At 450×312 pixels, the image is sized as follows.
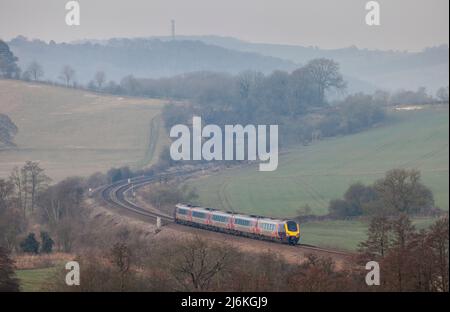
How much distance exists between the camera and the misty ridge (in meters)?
140

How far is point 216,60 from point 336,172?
124 meters

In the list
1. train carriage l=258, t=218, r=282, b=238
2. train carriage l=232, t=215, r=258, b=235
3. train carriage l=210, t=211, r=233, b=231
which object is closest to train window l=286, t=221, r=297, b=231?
train carriage l=258, t=218, r=282, b=238

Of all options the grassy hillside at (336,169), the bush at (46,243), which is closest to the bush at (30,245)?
the bush at (46,243)

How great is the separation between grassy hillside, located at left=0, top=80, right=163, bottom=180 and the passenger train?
19.6 meters

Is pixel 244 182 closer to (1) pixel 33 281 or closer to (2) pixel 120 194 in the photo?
(2) pixel 120 194

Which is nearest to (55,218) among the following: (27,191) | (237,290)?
(27,191)

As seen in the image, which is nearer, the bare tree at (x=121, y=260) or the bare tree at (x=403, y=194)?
the bare tree at (x=121, y=260)

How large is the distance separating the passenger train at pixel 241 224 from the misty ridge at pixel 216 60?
77.8 metres

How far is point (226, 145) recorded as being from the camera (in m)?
75.2

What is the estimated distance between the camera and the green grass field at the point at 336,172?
182 ft

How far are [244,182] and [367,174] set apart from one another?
9.51 m

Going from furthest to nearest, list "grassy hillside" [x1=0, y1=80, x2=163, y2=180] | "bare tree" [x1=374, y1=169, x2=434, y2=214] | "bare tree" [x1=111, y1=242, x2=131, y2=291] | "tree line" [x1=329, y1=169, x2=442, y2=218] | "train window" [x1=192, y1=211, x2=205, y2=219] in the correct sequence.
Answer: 1. "grassy hillside" [x1=0, y1=80, x2=163, y2=180]
2. "bare tree" [x1=374, y1=169, x2=434, y2=214]
3. "tree line" [x1=329, y1=169, x2=442, y2=218]
4. "train window" [x1=192, y1=211, x2=205, y2=219]
5. "bare tree" [x1=111, y1=242, x2=131, y2=291]

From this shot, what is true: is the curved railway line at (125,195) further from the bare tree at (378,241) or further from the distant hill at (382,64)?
the distant hill at (382,64)

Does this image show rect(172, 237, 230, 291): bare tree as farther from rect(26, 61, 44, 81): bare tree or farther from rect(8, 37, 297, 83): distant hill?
rect(8, 37, 297, 83): distant hill
